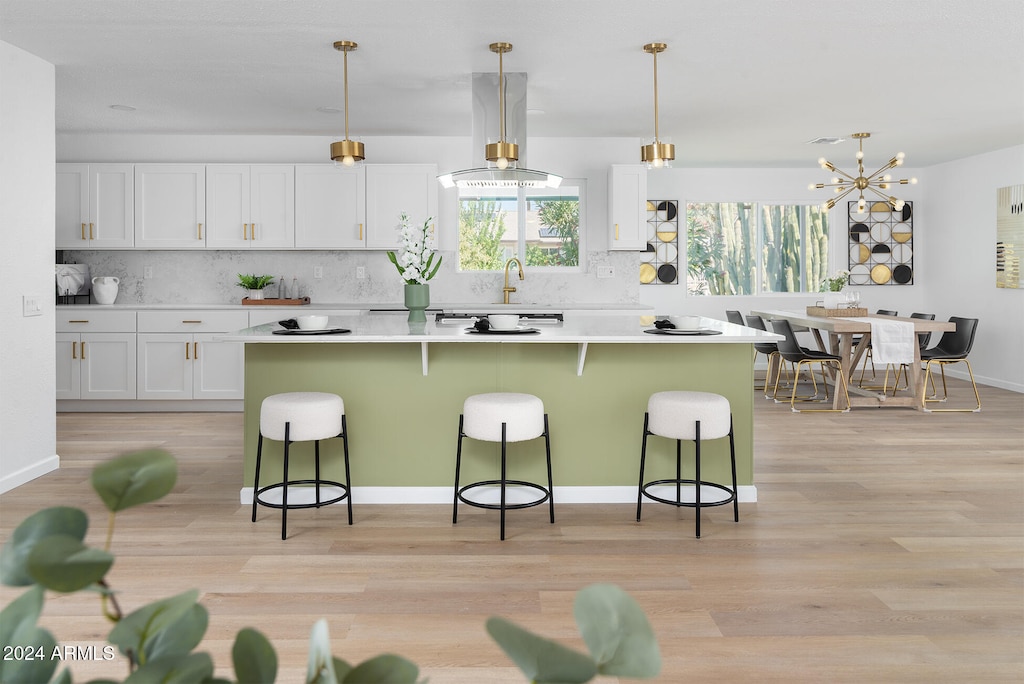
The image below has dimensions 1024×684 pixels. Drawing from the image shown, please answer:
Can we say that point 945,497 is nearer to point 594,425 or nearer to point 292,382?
point 594,425

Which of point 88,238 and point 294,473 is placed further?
point 88,238

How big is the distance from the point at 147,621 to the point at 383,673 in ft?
0.43

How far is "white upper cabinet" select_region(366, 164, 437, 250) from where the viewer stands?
6738 millimetres

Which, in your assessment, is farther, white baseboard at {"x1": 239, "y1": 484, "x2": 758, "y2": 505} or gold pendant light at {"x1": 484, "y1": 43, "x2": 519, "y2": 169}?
gold pendant light at {"x1": 484, "y1": 43, "x2": 519, "y2": 169}

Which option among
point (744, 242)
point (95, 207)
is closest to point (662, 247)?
point (744, 242)

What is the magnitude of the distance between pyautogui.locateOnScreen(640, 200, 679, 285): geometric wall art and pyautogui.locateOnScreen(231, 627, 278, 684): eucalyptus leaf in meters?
8.91

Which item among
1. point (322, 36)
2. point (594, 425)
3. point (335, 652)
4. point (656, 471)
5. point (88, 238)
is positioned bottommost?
point (335, 652)

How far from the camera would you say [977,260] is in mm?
8172

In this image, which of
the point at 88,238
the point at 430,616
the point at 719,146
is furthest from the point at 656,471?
the point at 88,238

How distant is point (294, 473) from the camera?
3.90 m

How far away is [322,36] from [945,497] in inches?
165

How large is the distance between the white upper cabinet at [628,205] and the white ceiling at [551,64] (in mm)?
406

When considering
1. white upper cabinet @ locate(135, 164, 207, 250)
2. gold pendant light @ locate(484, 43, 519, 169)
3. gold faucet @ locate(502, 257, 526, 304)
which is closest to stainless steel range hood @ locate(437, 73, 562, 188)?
gold pendant light @ locate(484, 43, 519, 169)

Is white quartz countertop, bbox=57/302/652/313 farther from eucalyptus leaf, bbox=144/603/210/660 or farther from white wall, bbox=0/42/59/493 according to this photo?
eucalyptus leaf, bbox=144/603/210/660
